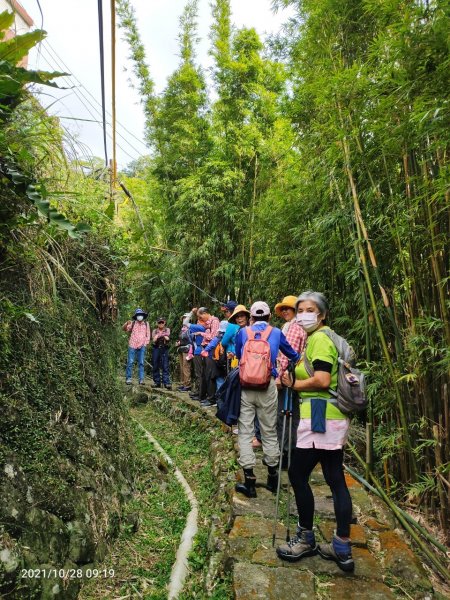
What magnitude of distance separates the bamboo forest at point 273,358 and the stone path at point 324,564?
0.01m

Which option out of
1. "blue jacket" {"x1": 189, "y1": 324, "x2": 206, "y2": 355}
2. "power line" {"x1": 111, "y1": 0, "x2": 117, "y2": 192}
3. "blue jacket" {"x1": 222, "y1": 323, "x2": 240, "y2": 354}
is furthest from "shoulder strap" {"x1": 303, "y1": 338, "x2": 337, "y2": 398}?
"blue jacket" {"x1": 189, "y1": 324, "x2": 206, "y2": 355}

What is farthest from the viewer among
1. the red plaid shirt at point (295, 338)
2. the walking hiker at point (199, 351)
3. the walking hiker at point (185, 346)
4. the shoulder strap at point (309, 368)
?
the walking hiker at point (185, 346)

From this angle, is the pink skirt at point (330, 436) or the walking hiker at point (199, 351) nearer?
the pink skirt at point (330, 436)

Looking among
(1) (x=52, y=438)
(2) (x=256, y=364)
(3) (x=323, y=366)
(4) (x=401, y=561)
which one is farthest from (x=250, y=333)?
(4) (x=401, y=561)

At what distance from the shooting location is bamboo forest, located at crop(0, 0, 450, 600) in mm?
2189

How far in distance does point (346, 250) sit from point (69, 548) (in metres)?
3.24

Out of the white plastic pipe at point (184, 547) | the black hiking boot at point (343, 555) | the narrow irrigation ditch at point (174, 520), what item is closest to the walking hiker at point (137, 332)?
the narrow irrigation ditch at point (174, 520)

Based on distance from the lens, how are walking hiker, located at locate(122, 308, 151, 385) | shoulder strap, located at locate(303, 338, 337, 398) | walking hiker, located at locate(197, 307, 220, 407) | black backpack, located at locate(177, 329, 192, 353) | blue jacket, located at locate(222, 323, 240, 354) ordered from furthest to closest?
1. walking hiker, located at locate(122, 308, 151, 385)
2. black backpack, located at locate(177, 329, 192, 353)
3. walking hiker, located at locate(197, 307, 220, 407)
4. blue jacket, located at locate(222, 323, 240, 354)
5. shoulder strap, located at locate(303, 338, 337, 398)

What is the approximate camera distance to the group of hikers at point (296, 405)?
216 cm

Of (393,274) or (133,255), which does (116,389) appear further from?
(393,274)

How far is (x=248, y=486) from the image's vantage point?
311cm

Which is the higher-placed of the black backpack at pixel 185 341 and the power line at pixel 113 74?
the power line at pixel 113 74

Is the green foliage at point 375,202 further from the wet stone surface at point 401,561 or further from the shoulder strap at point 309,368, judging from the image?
the shoulder strap at point 309,368

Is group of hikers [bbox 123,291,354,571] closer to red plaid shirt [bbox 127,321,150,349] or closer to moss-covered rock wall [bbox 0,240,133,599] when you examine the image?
moss-covered rock wall [bbox 0,240,133,599]
